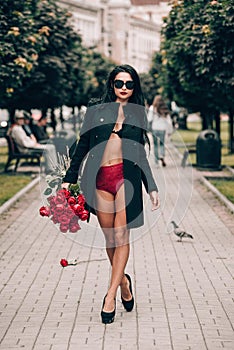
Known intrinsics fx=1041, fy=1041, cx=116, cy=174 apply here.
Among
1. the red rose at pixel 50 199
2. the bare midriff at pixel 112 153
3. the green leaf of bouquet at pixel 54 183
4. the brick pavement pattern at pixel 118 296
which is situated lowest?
the brick pavement pattern at pixel 118 296

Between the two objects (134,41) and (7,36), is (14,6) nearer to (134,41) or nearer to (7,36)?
(7,36)

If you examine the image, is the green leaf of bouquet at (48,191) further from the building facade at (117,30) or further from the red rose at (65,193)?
the building facade at (117,30)

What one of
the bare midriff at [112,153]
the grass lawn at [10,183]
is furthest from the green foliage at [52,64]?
the bare midriff at [112,153]

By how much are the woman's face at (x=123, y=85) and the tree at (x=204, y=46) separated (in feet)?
36.0

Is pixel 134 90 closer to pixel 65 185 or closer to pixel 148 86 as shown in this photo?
pixel 65 185

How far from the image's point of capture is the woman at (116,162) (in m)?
7.83

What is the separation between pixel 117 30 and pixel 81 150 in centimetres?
14629

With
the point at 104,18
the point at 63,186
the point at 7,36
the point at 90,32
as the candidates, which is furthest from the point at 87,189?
the point at 104,18

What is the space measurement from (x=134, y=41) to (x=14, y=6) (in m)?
140

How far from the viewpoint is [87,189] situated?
796cm

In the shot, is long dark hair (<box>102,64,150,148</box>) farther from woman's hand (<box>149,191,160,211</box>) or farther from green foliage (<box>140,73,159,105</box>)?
green foliage (<box>140,73,159,105</box>)

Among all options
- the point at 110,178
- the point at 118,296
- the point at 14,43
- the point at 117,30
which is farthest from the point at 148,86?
the point at 110,178

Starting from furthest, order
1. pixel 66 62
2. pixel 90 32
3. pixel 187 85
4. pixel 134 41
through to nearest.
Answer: pixel 134 41
pixel 90 32
pixel 66 62
pixel 187 85

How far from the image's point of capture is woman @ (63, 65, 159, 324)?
783 centimetres
